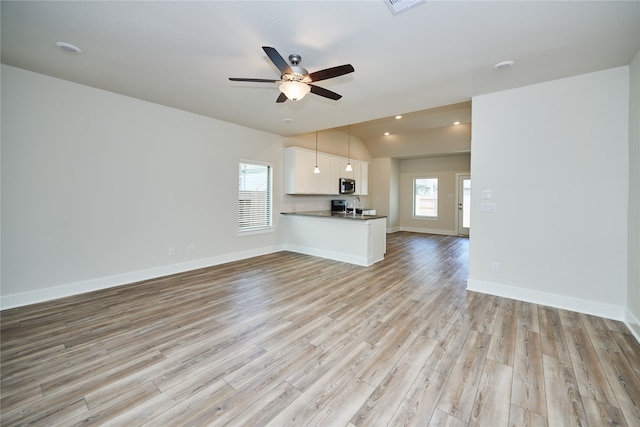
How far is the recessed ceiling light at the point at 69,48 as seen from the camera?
99.1 inches

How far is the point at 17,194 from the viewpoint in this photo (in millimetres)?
3105

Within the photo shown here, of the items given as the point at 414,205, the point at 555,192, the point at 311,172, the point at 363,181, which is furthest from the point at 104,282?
the point at 414,205

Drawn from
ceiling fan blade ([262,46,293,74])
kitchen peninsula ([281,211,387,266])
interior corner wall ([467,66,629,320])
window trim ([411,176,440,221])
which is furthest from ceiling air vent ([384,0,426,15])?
window trim ([411,176,440,221])

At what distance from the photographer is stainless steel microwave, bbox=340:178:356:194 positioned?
303 inches

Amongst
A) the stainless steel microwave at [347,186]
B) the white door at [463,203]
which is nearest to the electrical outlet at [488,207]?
the stainless steel microwave at [347,186]

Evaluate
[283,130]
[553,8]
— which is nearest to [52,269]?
[283,130]

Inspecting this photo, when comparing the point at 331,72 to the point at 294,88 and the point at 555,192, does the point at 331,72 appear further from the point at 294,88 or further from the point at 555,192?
the point at 555,192

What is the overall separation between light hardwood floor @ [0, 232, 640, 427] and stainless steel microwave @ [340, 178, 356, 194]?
4450 millimetres

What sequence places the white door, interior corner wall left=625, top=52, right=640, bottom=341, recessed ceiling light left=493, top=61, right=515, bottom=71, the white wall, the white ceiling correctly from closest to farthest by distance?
the white ceiling
interior corner wall left=625, top=52, right=640, bottom=341
recessed ceiling light left=493, top=61, right=515, bottom=71
the white wall
the white door

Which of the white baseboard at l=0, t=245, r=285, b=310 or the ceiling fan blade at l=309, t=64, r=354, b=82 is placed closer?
the ceiling fan blade at l=309, t=64, r=354, b=82

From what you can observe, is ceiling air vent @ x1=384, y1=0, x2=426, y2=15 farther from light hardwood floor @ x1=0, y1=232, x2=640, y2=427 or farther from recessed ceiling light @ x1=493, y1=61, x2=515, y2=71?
light hardwood floor @ x1=0, y1=232, x2=640, y2=427

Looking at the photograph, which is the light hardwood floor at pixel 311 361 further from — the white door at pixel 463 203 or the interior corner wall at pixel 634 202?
the white door at pixel 463 203

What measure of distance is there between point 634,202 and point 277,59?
380cm

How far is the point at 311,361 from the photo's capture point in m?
2.16
